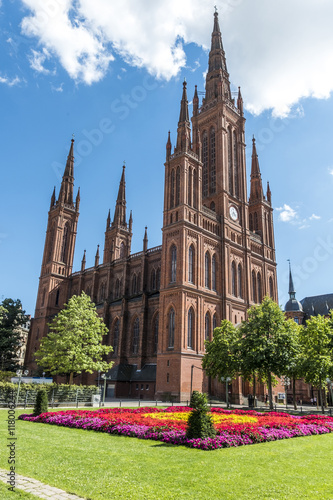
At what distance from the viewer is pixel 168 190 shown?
55469mm

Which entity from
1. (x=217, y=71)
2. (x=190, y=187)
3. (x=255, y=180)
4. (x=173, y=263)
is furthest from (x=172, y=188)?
(x=217, y=71)

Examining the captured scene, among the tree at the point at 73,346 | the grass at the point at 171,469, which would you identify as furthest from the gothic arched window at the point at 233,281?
the grass at the point at 171,469

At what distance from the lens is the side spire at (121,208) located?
8788 centimetres

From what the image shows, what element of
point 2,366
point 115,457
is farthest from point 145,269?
point 115,457

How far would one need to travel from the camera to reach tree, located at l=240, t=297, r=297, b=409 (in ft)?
116

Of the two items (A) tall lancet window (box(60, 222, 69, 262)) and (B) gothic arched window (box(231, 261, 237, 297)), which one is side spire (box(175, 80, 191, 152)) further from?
(A) tall lancet window (box(60, 222, 69, 262))

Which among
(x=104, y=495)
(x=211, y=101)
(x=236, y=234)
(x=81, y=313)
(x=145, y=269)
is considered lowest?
(x=104, y=495)

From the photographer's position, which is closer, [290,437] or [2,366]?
[290,437]

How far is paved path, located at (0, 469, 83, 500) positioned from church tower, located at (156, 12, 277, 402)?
37.5 meters

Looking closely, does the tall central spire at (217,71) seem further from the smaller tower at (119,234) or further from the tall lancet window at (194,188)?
the smaller tower at (119,234)

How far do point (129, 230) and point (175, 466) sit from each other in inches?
3126

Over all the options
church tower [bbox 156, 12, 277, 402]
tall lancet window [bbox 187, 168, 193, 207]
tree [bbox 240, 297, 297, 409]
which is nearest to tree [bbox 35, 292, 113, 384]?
church tower [bbox 156, 12, 277, 402]

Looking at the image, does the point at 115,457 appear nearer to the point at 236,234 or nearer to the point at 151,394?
the point at 151,394

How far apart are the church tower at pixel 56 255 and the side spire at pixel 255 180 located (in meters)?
40.0
